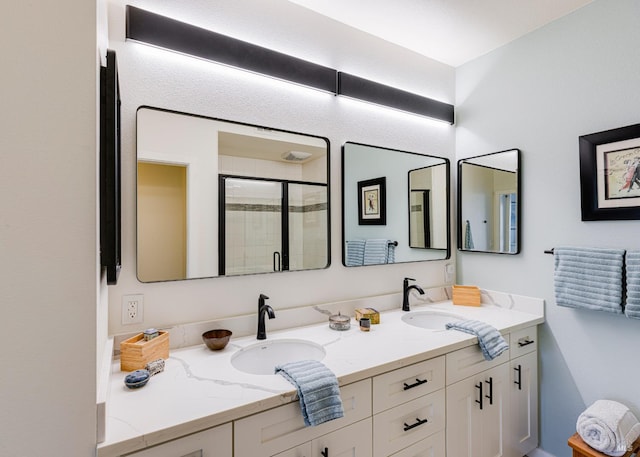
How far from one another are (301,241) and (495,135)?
1518mm

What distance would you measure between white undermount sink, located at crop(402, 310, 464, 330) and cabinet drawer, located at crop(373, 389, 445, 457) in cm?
58

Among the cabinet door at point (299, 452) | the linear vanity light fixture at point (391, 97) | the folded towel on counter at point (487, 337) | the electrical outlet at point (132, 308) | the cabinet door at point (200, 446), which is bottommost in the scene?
the cabinet door at point (299, 452)

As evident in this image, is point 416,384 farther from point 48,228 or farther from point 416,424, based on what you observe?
point 48,228

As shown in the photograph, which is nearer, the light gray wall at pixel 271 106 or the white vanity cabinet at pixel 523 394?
the light gray wall at pixel 271 106

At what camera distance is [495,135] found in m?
2.19

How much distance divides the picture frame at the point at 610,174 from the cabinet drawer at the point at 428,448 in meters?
1.36

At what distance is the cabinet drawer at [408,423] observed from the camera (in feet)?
4.16

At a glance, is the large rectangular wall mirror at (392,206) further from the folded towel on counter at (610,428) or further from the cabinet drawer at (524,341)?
the folded towel on counter at (610,428)

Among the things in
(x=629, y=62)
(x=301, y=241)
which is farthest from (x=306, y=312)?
(x=629, y=62)

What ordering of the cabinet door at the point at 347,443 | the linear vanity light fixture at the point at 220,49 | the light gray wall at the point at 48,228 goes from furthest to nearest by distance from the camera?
the linear vanity light fixture at the point at 220,49
the cabinet door at the point at 347,443
the light gray wall at the point at 48,228

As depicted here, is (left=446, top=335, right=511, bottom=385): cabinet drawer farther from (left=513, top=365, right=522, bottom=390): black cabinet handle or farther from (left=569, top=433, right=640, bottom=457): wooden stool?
(left=569, top=433, right=640, bottom=457): wooden stool

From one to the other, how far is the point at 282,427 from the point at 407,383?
568 mm

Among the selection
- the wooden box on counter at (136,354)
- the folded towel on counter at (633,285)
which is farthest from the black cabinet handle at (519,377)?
the wooden box on counter at (136,354)

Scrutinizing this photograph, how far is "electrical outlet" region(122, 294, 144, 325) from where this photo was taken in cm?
135
